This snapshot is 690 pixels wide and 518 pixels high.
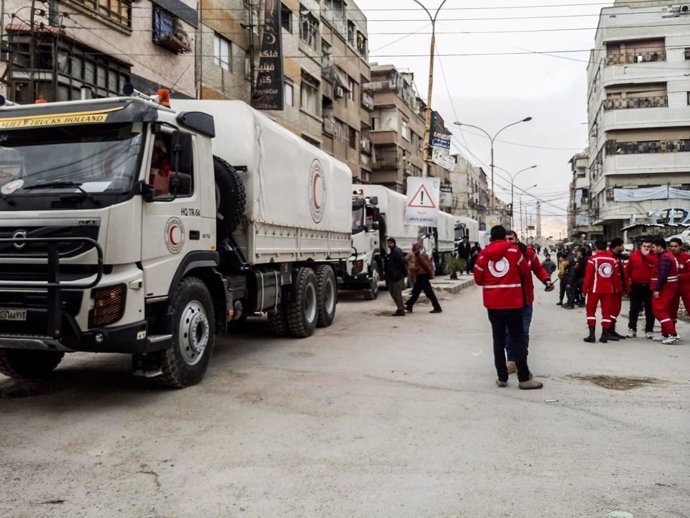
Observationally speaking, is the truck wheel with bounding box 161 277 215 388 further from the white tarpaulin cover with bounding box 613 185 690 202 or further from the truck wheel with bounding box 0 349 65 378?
the white tarpaulin cover with bounding box 613 185 690 202

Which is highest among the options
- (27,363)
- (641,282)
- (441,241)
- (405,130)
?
(405,130)

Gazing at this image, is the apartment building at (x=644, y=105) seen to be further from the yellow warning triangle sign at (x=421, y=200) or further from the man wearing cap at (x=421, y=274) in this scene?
the man wearing cap at (x=421, y=274)

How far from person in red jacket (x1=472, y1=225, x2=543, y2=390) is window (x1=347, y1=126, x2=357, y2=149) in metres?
32.2

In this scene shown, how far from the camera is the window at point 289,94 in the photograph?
27844 mm

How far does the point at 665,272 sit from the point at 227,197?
693 centimetres

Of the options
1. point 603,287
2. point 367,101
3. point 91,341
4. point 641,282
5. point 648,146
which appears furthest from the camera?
point 648,146

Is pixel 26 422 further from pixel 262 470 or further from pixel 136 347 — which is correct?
pixel 262 470

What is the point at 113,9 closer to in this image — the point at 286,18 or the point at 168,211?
the point at 286,18

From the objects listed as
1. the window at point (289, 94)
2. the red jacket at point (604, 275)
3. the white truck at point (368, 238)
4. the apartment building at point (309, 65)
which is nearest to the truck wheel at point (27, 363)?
the red jacket at point (604, 275)

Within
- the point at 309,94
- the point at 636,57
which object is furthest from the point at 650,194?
the point at 309,94

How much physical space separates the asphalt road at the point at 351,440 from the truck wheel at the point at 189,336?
25cm

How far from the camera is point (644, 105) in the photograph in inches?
1895

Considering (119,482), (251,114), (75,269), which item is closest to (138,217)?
(75,269)

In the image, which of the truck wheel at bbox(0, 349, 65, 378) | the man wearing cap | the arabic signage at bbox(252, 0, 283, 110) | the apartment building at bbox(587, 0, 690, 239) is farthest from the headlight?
the apartment building at bbox(587, 0, 690, 239)
